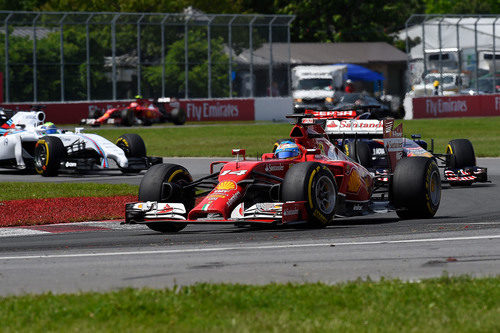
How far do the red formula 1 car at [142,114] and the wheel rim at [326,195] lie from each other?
31.5m

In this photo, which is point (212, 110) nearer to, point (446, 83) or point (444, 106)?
point (444, 106)

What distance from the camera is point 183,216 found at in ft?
41.1

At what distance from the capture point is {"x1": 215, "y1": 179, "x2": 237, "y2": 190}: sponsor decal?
1253 cm

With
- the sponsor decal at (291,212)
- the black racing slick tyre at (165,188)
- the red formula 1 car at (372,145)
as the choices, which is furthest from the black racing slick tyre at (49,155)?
the sponsor decal at (291,212)

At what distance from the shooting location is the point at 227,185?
12.6m

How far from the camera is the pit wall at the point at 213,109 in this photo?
45906 millimetres

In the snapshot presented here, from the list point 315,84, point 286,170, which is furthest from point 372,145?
point 315,84

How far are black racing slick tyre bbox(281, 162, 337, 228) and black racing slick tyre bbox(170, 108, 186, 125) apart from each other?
34.7 metres

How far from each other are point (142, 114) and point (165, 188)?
A: 33606mm

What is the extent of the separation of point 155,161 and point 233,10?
54524 millimetres

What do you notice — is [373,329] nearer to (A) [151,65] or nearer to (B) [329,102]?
(A) [151,65]

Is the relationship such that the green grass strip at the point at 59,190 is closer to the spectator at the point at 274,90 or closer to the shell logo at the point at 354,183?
the shell logo at the point at 354,183

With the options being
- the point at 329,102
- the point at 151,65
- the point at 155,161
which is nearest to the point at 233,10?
the point at 329,102

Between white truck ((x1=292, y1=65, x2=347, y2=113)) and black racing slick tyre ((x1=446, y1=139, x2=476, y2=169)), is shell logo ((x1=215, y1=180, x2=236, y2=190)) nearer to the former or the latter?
black racing slick tyre ((x1=446, y1=139, x2=476, y2=169))
